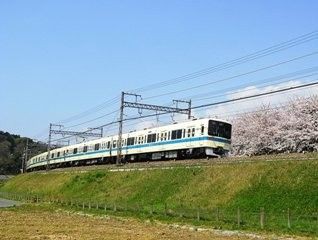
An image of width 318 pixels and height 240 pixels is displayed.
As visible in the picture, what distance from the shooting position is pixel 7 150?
14312 centimetres

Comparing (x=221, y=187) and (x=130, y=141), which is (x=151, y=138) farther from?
(x=221, y=187)

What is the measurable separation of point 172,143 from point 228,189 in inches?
575

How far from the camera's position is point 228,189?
30750 millimetres

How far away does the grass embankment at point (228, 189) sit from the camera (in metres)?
25.9

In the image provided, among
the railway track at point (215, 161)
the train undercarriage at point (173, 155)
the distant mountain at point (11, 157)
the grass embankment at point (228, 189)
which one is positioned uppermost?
the distant mountain at point (11, 157)

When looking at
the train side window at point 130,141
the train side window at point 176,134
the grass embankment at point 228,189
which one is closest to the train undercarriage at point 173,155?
the train side window at point 176,134

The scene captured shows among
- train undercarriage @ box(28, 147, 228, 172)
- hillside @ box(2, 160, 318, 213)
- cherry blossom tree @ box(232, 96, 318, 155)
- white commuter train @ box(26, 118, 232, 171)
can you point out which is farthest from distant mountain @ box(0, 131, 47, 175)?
hillside @ box(2, 160, 318, 213)

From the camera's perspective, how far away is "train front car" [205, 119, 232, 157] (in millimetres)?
41438

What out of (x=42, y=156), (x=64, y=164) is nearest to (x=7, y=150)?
(x=42, y=156)

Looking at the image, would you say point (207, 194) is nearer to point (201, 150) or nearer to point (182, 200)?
point (182, 200)

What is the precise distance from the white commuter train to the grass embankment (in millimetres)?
3883

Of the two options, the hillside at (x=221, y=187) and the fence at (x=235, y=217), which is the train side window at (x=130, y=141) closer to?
the hillside at (x=221, y=187)

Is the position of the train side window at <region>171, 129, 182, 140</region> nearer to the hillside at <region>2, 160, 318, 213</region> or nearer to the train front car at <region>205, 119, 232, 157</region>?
the train front car at <region>205, 119, 232, 157</region>

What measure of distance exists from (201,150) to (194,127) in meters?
1.92
